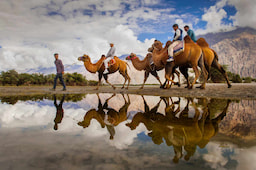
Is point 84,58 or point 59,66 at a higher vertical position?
point 84,58

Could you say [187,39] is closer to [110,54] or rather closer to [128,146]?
[110,54]

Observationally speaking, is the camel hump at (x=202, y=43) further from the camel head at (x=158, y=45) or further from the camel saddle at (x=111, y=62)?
the camel saddle at (x=111, y=62)

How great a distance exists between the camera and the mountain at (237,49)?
67188 millimetres

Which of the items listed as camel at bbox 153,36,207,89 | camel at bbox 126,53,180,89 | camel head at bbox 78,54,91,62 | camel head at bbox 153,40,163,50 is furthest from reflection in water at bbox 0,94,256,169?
camel head at bbox 78,54,91,62

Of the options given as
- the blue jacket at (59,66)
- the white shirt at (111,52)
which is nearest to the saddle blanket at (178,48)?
the white shirt at (111,52)

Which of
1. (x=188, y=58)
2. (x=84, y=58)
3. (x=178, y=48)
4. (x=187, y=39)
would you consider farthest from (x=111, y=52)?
(x=188, y=58)

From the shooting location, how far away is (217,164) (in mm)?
1685

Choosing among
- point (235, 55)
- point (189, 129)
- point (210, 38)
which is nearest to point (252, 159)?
point (189, 129)

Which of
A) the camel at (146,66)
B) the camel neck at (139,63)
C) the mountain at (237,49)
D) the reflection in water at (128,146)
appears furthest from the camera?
the mountain at (237,49)

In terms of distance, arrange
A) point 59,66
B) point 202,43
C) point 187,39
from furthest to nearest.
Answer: point 59,66
point 202,43
point 187,39

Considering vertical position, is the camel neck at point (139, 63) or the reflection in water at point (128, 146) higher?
the camel neck at point (139, 63)

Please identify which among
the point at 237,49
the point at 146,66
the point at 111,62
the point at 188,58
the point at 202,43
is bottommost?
the point at 146,66

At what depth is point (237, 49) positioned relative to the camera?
75375 millimetres

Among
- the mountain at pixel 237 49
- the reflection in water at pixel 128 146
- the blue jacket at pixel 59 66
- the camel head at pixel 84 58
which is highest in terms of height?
the mountain at pixel 237 49
